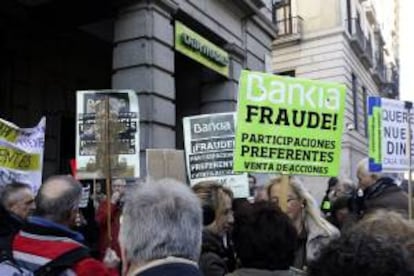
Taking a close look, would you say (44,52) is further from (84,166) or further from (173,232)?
(173,232)

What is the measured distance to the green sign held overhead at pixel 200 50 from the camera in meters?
11.2

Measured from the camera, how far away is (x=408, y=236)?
1.81 metres

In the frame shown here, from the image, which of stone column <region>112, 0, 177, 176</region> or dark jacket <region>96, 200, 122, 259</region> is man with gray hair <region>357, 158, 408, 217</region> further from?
stone column <region>112, 0, 177, 176</region>

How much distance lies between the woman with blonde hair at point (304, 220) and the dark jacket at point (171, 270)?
6.97ft

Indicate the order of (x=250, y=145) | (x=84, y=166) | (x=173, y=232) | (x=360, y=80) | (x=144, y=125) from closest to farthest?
(x=173, y=232) < (x=250, y=145) < (x=84, y=166) < (x=144, y=125) < (x=360, y=80)

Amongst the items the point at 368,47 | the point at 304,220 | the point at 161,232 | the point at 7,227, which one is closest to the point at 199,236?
the point at 161,232

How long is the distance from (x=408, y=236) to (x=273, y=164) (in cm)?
413

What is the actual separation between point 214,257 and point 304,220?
3.18 ft

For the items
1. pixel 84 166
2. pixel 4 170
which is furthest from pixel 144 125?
pixel 4 170

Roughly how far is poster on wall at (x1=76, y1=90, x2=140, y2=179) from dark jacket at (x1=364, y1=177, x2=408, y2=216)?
230cm

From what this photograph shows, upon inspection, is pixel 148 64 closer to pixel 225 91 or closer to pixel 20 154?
pixel 225 91

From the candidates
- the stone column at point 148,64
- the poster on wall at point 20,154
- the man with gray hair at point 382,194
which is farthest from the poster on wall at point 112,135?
the stone column at point 148,64

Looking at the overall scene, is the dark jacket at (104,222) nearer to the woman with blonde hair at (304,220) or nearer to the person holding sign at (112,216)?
the person holding sign at (112,216)

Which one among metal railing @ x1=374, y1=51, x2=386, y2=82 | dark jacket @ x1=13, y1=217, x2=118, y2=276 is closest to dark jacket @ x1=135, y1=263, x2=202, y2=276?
dark jacket @ x1=13, y1=217, x2=118, y2=276
